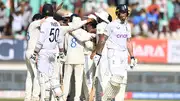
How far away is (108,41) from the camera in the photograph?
573 inches

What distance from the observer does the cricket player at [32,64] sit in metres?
16.4

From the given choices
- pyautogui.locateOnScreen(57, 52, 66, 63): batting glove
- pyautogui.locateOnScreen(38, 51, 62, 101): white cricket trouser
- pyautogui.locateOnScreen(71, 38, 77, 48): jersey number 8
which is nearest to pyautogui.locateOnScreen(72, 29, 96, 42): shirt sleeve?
pyautogui.locateOnScreen(71, 38, 77, 48): jersey number 8

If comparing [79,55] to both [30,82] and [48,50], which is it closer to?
[30,82]

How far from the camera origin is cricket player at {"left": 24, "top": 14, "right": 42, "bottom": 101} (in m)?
16.4

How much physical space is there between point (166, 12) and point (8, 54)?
6.22m

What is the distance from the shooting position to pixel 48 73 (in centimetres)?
1470

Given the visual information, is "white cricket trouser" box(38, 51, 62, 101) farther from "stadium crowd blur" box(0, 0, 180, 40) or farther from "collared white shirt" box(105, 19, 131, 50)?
"stadium crowd blur" box(0, 0, 180, 40)

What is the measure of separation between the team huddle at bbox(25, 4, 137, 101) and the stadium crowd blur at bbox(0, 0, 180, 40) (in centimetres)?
839

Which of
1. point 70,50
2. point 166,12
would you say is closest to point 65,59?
point 70,50

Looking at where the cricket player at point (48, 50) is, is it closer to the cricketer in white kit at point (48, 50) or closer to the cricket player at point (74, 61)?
the cricketer in white kit at point (48, 50)

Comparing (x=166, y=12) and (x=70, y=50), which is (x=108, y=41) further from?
(x=166, y=12)

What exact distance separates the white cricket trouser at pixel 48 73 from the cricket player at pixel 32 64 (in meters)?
1.73

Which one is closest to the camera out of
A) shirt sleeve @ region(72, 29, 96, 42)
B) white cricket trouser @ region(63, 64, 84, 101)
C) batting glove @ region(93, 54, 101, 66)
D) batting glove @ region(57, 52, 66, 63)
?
batting glove @ region(57, 52, 66, 63)

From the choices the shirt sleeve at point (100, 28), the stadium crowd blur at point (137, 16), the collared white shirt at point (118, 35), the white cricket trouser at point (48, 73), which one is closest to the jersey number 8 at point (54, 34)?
the white cricket trouser at point (48, 73)
